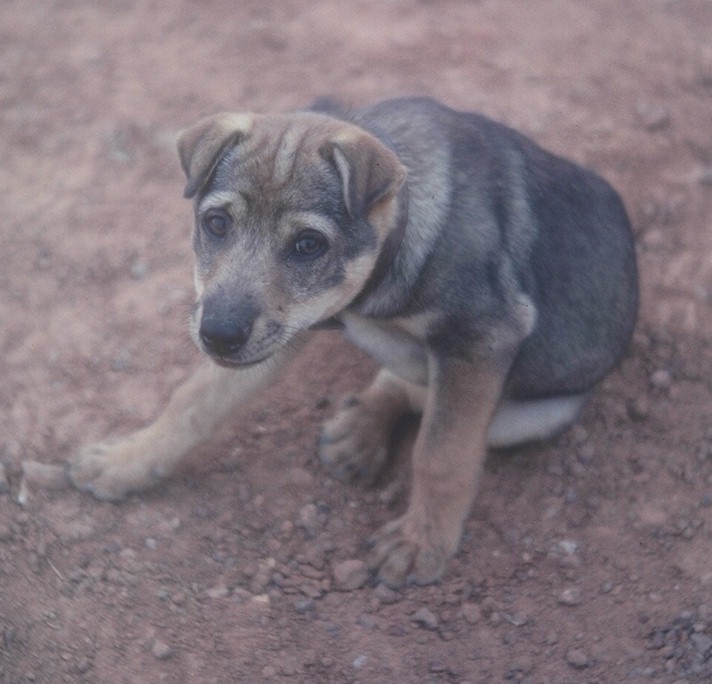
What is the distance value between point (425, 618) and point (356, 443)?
1.13 m

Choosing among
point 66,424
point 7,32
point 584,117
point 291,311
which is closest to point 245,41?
point 7,32

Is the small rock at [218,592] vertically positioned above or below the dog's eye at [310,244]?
below

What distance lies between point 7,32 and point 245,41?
2.02 meters

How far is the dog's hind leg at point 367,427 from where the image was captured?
5.61 metres

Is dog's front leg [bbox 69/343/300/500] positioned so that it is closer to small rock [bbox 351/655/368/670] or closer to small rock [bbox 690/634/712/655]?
small rock [bbox 351/655/368/670]

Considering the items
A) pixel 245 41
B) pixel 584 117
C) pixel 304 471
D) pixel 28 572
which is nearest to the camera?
pixel 28 572

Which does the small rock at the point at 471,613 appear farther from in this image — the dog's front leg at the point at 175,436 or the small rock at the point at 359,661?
the dog's front leg at the point at 175,436

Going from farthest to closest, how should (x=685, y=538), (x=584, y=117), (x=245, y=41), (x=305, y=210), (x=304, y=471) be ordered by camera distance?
(x=245, y=41) → (x=584, y=117) → (x=304, y=471) → (x=685, y=538) → (x=305, y=210)

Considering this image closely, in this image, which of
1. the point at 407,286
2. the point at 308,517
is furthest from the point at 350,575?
the point at 407,286

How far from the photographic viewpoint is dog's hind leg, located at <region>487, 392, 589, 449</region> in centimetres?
566

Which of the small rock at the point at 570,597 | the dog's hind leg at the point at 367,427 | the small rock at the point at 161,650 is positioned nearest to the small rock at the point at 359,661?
the small rock at the point at 161,650

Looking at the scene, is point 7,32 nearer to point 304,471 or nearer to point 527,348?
point 304,471

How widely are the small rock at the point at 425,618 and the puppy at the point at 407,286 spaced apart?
0.22 m

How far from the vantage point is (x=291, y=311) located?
4.47 meters
